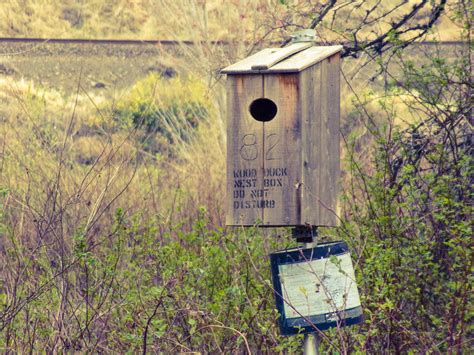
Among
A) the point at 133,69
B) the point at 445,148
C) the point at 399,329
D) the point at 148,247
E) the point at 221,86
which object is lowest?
the point at 399,329

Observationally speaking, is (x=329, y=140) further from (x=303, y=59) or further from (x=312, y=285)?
(x=312, y=285)

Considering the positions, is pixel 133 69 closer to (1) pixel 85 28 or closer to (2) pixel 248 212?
(1) pixel 85 28

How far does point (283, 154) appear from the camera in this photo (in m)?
4.96

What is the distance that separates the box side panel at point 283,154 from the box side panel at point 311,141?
0.04 m

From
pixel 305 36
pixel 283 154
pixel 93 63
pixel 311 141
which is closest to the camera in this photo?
pixel 283 154

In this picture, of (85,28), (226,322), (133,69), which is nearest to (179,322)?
(226,322)

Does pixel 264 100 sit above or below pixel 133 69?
below

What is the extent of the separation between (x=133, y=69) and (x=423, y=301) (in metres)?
23.6

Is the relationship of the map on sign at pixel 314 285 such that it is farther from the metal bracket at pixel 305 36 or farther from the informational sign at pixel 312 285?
the metal bracket at pixel 305 36

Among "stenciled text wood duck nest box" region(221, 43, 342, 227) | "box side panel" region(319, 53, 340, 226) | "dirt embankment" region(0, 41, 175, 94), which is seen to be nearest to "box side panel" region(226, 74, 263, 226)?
"stenciled text wood duck nest box" region(221, 43, 342, 227)

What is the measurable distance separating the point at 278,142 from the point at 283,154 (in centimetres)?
7

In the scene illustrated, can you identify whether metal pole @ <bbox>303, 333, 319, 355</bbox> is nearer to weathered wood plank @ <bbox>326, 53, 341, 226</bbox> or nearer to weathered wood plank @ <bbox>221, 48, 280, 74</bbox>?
weathered wood plank @ <bbox>326, 53, 341, 226</bbox>

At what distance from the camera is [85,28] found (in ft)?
111

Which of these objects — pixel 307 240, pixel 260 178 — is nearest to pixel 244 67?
pixel 260 178
